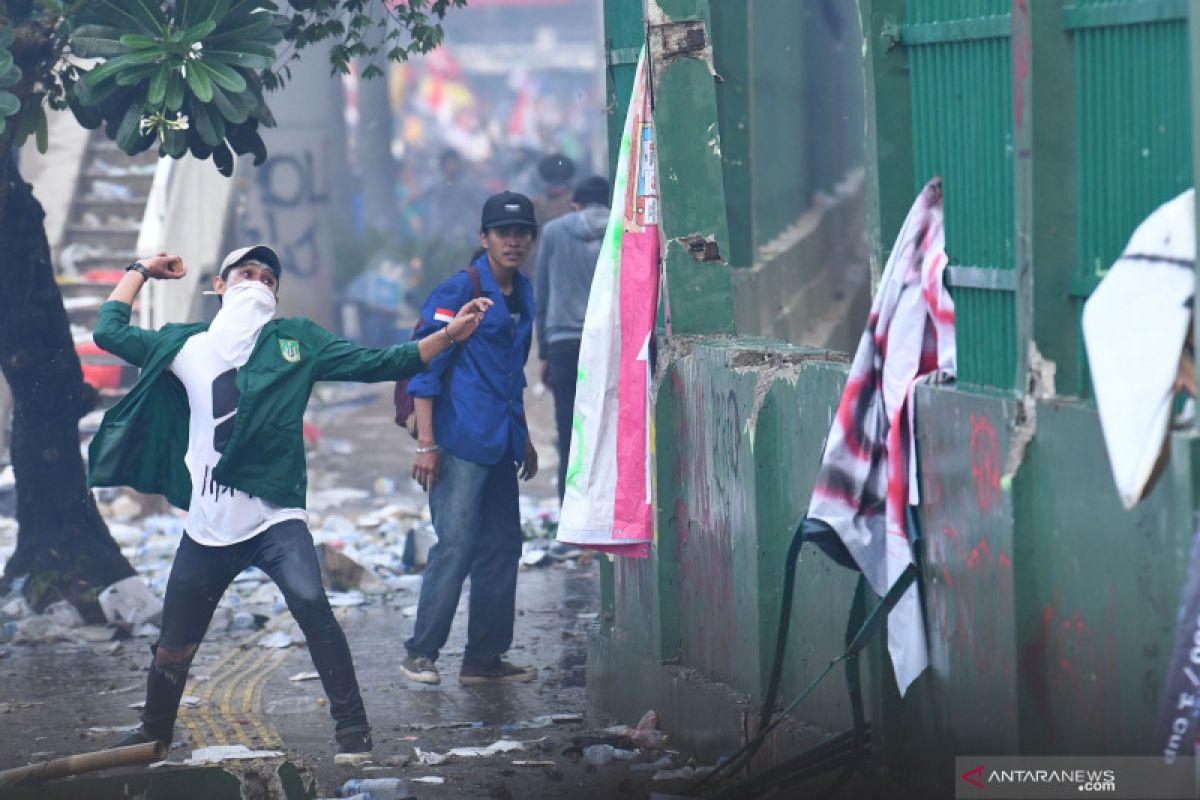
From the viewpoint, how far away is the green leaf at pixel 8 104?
773cm

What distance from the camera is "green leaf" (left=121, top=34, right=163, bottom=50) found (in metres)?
7.43

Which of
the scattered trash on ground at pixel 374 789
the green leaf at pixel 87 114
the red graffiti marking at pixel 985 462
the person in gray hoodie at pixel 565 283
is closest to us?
the red graffiti marking at pixel 985 462

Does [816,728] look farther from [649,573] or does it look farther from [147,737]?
[147,737]

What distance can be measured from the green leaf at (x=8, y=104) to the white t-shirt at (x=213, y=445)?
81.9 inches

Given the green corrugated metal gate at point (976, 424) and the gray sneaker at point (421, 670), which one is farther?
the gray sneaker at point (421, 670)

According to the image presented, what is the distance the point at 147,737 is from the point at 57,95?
3387mm

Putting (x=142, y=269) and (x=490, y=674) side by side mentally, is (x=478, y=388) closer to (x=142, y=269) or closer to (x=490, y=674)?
(x=490, y=674)

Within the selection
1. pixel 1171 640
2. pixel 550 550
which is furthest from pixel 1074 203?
pixel 550 550

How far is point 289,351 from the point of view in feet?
20.5

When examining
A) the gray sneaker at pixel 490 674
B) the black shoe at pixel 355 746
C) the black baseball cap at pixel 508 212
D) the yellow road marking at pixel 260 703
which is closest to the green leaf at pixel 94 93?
the black baseball cap at pixel 508 212

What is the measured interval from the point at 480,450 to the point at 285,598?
1255 mm

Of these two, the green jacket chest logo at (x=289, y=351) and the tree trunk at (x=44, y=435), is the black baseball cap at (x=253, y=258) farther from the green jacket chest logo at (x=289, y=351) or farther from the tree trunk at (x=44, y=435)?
the tree trunk at (x=44, y=435)

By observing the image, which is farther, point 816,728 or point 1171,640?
point 816,728

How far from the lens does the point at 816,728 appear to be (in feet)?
18.5
